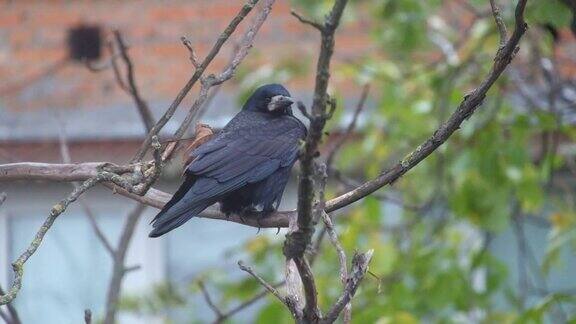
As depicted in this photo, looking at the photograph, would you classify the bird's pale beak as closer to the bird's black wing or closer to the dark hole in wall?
the bird's black wing

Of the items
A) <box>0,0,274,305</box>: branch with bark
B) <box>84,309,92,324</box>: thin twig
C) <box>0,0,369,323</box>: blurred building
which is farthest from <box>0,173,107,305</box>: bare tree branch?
<box>0,0,369,323</box>: blurred building

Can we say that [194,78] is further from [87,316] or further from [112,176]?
[87,316]

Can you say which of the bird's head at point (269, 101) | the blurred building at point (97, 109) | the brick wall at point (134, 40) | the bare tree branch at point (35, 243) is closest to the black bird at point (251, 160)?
the bird's head at point (269, 101)

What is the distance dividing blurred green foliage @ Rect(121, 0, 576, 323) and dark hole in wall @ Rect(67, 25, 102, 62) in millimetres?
1814

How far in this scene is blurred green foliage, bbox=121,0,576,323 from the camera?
15.8 feet

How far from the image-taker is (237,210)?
11.8 ft

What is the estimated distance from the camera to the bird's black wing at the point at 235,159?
3176 mm

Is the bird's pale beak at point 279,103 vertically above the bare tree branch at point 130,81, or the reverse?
the bird's pale beak at point 279,103

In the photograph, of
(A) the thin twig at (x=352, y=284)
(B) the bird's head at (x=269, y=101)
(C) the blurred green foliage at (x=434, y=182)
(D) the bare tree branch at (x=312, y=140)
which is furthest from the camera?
(C) the blurred green foliage at (x=434, y=182)

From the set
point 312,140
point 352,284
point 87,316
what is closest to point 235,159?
point 87,316

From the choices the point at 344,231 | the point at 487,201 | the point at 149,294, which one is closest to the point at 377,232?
the point at 344,231

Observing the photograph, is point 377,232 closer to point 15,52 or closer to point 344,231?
point 344,231

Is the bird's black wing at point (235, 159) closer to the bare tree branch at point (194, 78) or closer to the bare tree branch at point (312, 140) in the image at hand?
the bare tree branch at point (194, 78)

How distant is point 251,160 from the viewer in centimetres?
368
